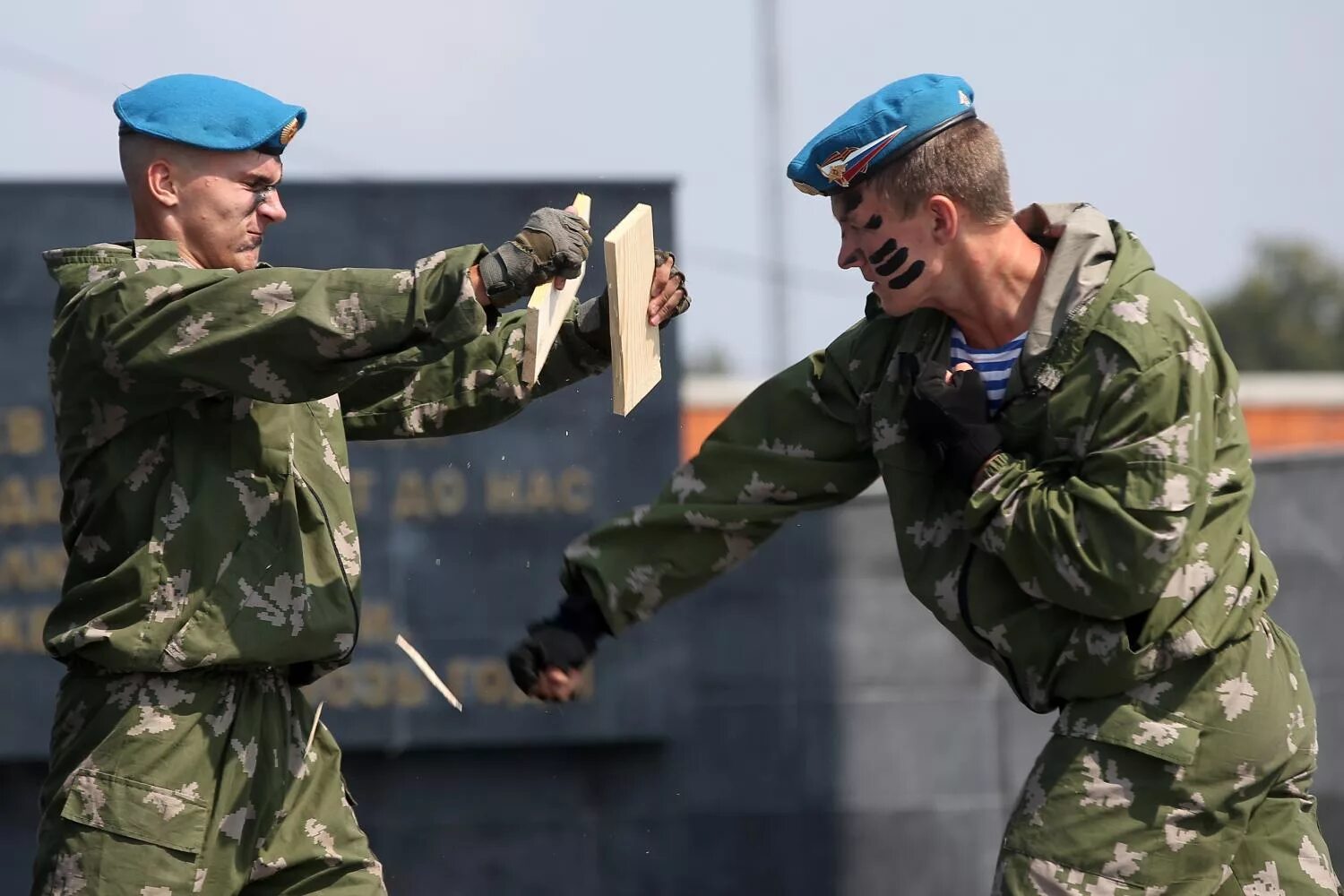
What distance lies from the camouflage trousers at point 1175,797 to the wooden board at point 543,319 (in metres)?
1.22

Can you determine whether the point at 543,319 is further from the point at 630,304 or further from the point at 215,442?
the point at 215,442

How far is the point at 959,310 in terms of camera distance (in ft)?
11.9

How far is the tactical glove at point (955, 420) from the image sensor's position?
345cm

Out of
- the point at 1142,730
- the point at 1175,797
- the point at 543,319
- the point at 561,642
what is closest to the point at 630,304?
the point at 543,319

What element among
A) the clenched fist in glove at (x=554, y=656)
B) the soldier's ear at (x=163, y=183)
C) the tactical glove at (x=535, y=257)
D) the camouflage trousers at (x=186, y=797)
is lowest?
the camouflage trousers at (x=186, y=797)

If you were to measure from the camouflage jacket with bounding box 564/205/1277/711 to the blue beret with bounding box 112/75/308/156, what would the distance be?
1005 millimetres

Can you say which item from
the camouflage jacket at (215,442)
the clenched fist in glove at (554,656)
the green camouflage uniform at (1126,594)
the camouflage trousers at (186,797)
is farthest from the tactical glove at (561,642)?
the green camouflage uniform at (1126,594)

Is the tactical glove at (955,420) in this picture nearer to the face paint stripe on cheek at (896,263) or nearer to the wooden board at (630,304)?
the face paint stripe on cheek at (896,263)

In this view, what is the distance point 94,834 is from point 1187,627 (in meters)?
1.93

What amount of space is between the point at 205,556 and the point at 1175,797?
1746mm

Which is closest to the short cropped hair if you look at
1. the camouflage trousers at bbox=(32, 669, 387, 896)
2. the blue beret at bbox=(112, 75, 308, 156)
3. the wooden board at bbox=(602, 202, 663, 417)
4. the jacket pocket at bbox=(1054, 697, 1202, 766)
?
the wooden board at bbox=(602, 202, 663, 417)

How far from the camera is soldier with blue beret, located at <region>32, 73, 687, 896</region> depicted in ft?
11.2

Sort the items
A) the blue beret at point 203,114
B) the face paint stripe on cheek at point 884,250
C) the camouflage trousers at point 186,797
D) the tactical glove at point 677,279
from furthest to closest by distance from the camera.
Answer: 1. the tactical glove at point 677,279
2. the blue beret at point 203,114
3. the face paint stripe on cheek at point 884,250
4. the camouflage trousers at point 186,797

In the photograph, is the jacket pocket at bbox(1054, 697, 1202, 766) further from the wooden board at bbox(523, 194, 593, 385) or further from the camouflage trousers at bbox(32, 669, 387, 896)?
the camouflage trousers at bbox(32, 669, 387, 896)
